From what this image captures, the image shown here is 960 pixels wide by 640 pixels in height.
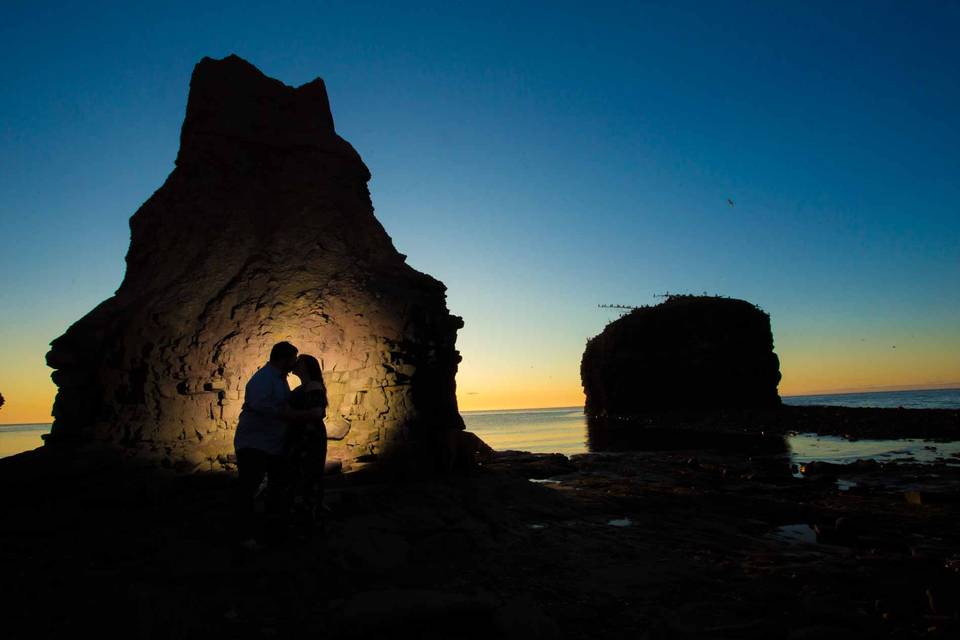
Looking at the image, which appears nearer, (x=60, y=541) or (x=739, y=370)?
(x=60, y=541)

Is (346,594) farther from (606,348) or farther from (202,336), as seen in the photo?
(606,348)

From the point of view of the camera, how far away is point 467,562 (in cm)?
562

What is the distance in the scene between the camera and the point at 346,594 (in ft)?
15.0

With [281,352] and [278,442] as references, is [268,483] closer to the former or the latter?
[278,442]

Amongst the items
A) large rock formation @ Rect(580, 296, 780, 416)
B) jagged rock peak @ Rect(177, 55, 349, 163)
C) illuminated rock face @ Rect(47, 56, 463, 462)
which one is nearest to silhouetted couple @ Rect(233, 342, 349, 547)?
illuminated rock face @ Rect(47, 56, 463, 462)

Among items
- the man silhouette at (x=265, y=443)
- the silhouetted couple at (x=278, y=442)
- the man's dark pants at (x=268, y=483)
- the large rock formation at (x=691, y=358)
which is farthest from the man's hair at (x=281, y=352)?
the large rock formation at (x=691, y=358)

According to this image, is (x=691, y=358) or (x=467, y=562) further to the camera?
(x=691, y=358)

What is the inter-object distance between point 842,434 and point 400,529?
2687 cm

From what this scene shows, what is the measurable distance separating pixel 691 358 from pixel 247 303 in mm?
51907

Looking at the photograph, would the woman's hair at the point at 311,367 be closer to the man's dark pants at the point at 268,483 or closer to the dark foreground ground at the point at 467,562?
the man's dark pants at the point at 268,483

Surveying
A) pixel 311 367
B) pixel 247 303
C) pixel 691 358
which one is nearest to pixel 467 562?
pixel 311 367

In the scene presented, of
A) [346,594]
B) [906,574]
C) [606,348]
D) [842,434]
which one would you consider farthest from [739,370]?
[346,594]

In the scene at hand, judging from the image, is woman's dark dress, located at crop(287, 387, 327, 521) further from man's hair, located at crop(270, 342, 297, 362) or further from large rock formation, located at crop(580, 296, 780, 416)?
large rock formation, located at crop(580, 296, 780, 416)

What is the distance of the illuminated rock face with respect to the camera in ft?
29.6
